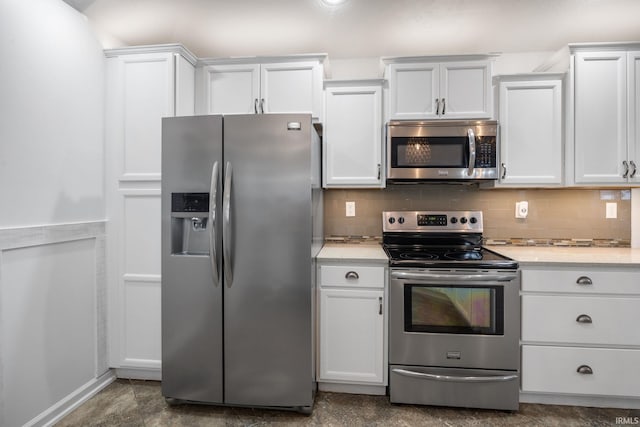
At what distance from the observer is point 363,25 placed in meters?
2.31

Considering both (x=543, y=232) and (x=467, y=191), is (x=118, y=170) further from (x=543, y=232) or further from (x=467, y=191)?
(x=543, y=232)

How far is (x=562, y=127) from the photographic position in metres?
2.33

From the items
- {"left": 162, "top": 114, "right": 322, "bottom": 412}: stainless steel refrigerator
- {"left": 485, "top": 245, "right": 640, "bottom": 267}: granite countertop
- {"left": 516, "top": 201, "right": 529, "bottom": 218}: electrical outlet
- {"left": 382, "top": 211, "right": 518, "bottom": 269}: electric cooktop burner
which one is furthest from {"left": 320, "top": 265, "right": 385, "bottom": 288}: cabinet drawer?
{"left": 516, "top": 201, "right": 529, "bottom": 218}: electrical outlet

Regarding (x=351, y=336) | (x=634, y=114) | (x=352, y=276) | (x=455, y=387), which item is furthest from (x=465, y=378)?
(x=634, y=114)

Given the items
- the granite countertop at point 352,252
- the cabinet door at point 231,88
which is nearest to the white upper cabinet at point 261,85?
the cabinet door at point 231,88

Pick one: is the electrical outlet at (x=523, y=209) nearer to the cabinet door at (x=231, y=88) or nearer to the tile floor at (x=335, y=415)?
the tile floor at (x=335, y=415)

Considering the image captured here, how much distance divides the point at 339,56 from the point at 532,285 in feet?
7.32

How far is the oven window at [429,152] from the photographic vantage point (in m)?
2.32

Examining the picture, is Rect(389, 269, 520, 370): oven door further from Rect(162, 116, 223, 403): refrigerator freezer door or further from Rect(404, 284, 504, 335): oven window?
Rect(162, 116, 223, 403): refrigerator freezer door

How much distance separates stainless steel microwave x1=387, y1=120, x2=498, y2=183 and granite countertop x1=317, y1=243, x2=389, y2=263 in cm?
56

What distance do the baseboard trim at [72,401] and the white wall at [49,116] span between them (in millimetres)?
1060

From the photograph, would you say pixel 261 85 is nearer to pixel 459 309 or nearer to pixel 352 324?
pixel 352 324

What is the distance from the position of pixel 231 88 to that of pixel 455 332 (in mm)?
2263

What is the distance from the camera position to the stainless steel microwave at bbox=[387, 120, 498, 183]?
2303mm
